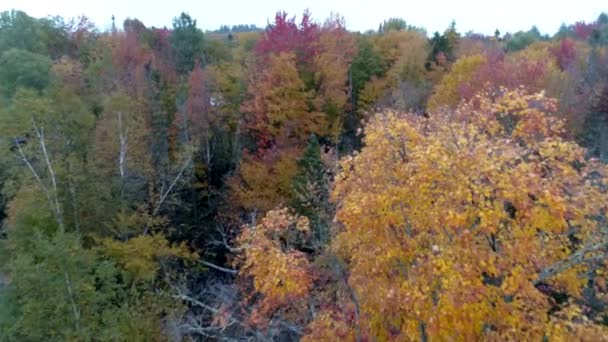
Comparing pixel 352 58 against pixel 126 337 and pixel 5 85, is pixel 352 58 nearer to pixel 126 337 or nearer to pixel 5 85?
pixel 5 85

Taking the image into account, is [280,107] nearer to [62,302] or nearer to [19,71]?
[19,71]

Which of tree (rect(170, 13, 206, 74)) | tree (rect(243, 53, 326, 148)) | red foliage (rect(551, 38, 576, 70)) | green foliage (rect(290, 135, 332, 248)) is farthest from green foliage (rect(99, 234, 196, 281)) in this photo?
red foliage (rect(551, 38, 576, 70))

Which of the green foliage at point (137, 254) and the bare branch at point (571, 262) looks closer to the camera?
the bare branch at point (571, 262)

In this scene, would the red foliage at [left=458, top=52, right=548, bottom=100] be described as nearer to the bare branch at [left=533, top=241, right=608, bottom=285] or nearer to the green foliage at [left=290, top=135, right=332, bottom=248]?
the green foliage at [left=290, top=135, right=332, bottom=248]


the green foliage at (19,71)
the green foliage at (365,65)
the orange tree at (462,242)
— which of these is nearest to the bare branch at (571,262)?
the orange tree at (462,242)

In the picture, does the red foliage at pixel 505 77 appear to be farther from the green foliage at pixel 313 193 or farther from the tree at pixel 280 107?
the green foliage at pixel 313 193

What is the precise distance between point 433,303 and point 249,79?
815 inches

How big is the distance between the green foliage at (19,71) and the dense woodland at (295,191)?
9cm

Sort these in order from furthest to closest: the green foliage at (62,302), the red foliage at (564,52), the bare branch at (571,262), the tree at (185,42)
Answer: the red foliage at (564,52) < the tree at (185,42) < the green foliage at (62,302) < the bare branch at (571,262)

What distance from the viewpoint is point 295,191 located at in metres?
17.5

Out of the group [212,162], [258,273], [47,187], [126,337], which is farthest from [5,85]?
[258,273]

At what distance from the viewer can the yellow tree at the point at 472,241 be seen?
18.0ft

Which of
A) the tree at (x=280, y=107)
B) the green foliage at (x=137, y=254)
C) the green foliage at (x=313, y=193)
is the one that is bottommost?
the green foliage at (x=137, y=254)

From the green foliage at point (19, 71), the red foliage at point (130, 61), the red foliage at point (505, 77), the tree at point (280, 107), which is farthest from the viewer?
the red foliage at point (130, 61)
